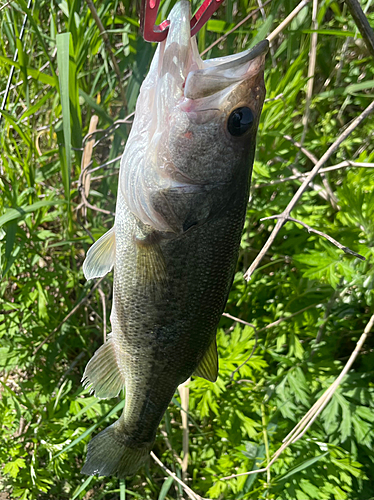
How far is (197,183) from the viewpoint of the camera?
3.53 feet

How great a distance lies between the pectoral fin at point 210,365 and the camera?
1.23 meters

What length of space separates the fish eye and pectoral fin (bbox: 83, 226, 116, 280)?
46cm

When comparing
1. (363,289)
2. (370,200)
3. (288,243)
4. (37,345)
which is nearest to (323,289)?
(363,289)

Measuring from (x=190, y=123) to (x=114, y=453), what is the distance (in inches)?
42.9

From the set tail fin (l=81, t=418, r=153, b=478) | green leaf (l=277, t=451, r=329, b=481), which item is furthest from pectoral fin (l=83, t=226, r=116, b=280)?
green leaf (l=277, t=451, r=329, b=481)

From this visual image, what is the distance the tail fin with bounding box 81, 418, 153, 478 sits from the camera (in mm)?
1357

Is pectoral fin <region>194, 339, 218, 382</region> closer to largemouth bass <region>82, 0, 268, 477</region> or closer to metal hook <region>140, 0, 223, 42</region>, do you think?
largemouth bass <region>82, 0, 268, 477</region>

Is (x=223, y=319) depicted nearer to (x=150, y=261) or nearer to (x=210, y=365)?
(x=210, y=365)

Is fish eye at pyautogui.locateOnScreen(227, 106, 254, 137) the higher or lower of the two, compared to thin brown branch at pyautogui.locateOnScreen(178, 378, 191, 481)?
higher

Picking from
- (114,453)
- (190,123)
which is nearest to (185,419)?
(114,453)

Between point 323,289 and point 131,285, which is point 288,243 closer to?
point 323,289

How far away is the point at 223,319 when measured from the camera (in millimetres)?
2336

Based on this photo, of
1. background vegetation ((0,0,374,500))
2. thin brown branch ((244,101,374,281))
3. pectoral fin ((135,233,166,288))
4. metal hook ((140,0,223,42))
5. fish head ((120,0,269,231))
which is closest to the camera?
metal hook ((140,0,223,42))

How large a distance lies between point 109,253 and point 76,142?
2.41 ft
